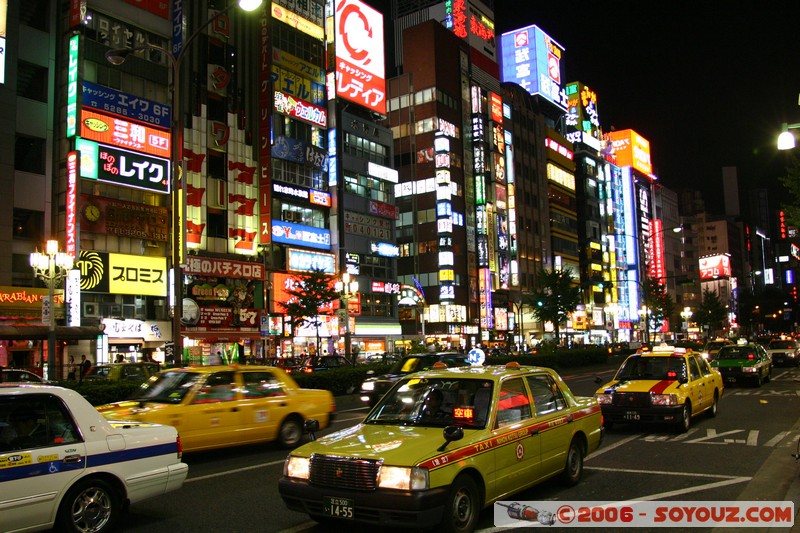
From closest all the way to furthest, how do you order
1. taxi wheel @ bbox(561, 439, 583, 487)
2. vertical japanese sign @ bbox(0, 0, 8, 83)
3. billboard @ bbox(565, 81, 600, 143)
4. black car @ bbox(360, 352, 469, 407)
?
taxi wheel @ bbox(561, 439, 583, 487) → black car @ bbox(360, 352, 469, 407) → vertical japanese sign @ bbox(0, 0, 8, 83) → billboard @ bbox(565, 81, 600, 143)

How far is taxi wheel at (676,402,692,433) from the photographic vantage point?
12923mm

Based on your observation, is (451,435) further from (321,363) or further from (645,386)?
(321,363)

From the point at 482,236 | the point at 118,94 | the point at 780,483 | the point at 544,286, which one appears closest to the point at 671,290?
the point at 482,236

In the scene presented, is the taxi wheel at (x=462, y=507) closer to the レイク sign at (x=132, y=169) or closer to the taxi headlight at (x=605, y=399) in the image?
the taxi headlight at (x=605, y=399)

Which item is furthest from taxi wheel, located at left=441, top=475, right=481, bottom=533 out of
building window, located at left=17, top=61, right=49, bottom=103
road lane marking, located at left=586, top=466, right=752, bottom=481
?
building window, located at left=17, top=61, right=49, bottom=103

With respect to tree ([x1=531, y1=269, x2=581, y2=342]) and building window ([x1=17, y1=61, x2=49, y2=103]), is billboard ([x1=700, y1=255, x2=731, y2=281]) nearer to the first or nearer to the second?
tree ([x1=531, y1=269, x2=581, y2=342])

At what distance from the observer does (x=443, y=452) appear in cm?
615

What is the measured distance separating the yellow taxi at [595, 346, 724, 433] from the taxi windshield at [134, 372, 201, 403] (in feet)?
26.2

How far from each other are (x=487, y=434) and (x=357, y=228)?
5180cm

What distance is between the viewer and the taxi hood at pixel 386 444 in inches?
239

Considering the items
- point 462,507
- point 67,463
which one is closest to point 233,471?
point 67,463

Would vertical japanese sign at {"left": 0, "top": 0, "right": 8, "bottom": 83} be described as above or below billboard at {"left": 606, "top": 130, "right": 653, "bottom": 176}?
below

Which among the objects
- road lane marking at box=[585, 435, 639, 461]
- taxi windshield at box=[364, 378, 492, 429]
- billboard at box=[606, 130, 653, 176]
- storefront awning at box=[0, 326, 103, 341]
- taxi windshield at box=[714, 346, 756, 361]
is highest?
billboard at box=[606, 130, 653, 176]

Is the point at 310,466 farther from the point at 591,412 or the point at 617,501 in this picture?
the point at 591,412
